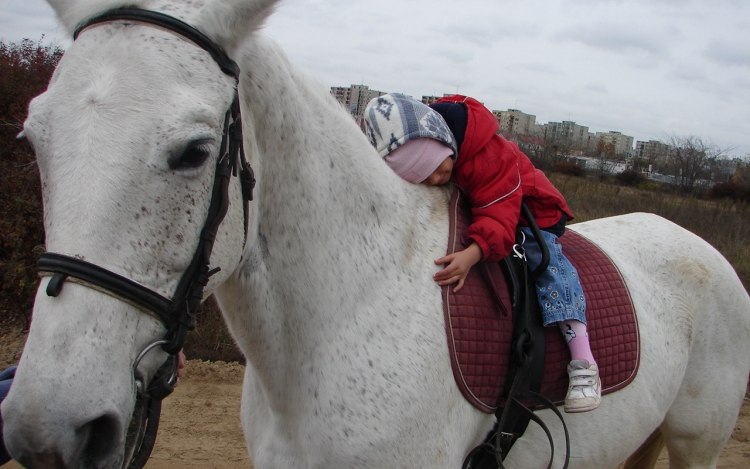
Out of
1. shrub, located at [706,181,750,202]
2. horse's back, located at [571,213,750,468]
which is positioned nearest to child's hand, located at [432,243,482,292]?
horse's back, located at [571,213,750,468]

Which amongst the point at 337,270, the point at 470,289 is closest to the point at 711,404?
the point at 470,289

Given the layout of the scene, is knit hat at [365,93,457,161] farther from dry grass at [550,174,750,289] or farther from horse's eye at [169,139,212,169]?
dry grass at [550,174,750,289]

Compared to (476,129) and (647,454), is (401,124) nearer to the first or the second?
(476,129)

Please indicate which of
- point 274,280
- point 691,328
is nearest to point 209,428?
point 274,280

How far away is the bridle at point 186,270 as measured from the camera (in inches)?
43.6

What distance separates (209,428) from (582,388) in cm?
352

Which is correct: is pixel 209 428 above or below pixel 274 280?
below

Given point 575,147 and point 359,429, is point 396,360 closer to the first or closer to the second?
point 359,429

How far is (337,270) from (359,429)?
519mm

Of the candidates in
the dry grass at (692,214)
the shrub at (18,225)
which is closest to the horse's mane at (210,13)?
the shrub at (18,225)

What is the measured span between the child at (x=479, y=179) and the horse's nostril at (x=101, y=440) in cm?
111

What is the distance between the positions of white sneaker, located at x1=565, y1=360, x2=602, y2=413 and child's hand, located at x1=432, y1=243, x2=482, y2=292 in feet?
2.31

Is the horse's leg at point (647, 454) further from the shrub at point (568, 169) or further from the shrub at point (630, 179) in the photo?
the shrub at point (630, 179)

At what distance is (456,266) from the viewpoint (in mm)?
1831
